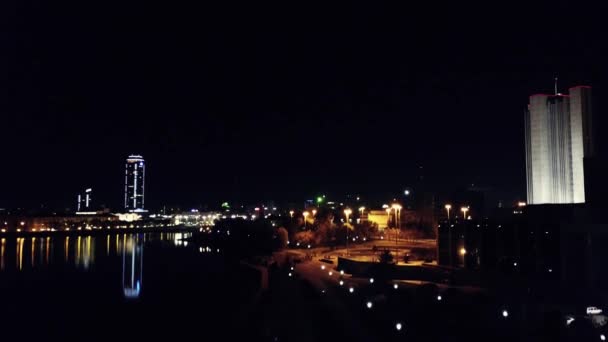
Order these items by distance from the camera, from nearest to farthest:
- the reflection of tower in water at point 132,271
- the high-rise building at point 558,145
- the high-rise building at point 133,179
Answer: the high-rise building at point 558,145 < the reflection of tower in water at point 132,271 < the high-rise building at point 133,179

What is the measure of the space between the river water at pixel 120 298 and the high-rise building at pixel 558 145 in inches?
397

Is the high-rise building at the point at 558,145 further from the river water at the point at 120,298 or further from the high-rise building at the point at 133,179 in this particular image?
the high-rise building at the point at 133,179

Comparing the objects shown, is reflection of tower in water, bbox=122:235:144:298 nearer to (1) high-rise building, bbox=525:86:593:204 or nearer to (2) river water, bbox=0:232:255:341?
(2) river water, bbox=0:232:255:341

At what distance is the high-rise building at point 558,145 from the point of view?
16.0m

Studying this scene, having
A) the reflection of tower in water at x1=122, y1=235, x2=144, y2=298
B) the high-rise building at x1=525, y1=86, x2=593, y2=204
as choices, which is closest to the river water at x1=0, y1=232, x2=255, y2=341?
the reflection of tower in water at x1=122, y1=235, x2=144, y2=298

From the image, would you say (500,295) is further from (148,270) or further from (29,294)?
(148,270)


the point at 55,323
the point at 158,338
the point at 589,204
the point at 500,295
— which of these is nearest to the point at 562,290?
the point at 500,295

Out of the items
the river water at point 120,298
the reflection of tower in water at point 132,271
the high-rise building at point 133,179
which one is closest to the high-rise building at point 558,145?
the river water at point 120,298

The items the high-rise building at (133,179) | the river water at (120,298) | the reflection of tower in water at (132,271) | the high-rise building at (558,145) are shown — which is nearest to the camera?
the river water at (120,298)

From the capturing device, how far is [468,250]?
14.2 metres

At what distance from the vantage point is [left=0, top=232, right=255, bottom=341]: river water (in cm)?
1243

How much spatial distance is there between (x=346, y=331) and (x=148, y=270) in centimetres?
1722

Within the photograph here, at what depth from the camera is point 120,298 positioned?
17.1m

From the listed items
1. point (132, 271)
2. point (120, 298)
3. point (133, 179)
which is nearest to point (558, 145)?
point (120, 298)
